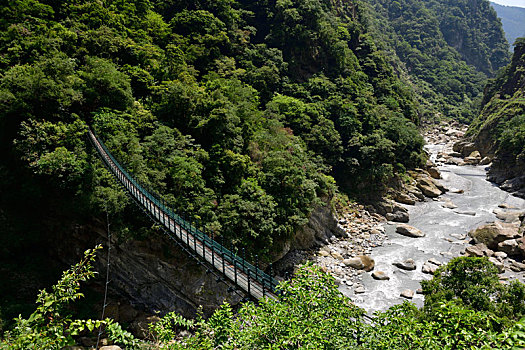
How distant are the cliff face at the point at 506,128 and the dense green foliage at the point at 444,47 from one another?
14381 mm

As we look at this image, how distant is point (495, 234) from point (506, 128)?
25694 millimetres

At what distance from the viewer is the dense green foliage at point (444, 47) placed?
231ft

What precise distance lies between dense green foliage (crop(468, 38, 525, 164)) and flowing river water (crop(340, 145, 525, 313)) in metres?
4.47

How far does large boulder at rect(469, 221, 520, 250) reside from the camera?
63.2 ft

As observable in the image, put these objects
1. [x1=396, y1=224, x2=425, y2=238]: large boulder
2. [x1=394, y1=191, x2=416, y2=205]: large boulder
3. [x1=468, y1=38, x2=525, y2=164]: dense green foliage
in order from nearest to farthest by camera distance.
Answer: [x1=396, y1=224, x2=425, y2=238]: large boulder
[x1=394, y1=191, x2=416, y2=205]: large boulder
[x1=468, y1=38, x2=525, y2=164]: dense green foliage

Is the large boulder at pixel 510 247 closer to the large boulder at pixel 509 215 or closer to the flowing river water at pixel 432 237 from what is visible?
the flowing river water at pixel 432 237

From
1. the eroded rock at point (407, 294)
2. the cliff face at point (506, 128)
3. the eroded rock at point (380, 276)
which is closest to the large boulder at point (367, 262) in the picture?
the eroded rock at point (380, 276)

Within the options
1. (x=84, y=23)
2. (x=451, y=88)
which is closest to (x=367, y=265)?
(x=84, y=23)

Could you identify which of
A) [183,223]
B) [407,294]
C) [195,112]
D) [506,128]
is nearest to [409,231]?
[407,294]

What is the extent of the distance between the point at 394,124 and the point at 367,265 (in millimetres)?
18541

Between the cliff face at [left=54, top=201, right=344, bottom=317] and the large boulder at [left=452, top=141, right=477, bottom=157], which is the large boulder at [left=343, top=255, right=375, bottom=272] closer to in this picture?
the cliff face at [left=54, top=201, right=344, bottom=317]

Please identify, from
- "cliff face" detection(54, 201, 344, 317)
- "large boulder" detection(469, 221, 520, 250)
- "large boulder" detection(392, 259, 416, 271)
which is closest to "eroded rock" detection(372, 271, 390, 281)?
"large boulder" detection(392, 259, 416, 271)

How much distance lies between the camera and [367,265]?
735 inches

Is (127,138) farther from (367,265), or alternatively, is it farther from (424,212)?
(424,212)
